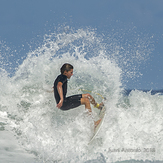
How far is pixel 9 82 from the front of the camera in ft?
26.5

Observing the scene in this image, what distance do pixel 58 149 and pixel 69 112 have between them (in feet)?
6.58

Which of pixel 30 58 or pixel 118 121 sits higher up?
pixel 30 58

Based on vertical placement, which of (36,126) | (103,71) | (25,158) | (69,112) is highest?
(103,71)

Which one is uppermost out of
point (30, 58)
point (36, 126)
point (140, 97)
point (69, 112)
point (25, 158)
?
point (30, 58)

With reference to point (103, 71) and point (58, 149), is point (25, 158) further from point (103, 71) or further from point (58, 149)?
point (103, 71)

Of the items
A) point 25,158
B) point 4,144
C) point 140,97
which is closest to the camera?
point 25,158

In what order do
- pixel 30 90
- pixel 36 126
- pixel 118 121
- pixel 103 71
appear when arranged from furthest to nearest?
pixel 103 71
pixel 30 90
pixel 118 121
pixel 36 126

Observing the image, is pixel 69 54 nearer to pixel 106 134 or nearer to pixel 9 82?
pixel 9 82

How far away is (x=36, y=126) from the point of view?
17.5 ft

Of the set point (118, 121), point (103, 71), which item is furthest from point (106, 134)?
point (103, 71)

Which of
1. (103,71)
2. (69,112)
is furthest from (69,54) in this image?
(69,112)

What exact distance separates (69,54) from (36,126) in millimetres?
4294

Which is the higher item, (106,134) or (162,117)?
(162,117)

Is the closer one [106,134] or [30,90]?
[106,134]
